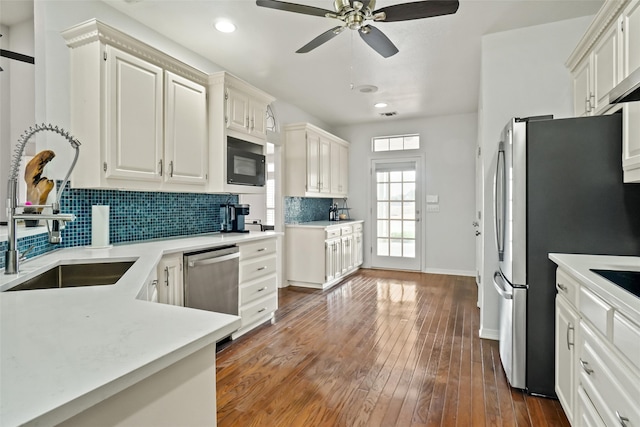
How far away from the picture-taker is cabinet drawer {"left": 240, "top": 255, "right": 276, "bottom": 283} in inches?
120

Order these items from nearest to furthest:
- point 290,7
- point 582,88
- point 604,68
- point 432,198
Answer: point 290,7
point 604,68
point 582,88
point 432,198

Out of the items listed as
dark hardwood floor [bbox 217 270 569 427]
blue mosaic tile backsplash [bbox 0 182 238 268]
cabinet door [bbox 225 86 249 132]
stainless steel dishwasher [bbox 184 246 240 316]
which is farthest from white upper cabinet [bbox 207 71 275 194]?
dark hardwood floor [bbox 217 270 569 427]

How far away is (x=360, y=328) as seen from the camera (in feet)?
10.7

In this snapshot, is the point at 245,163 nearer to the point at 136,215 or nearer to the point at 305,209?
the point at 136,215

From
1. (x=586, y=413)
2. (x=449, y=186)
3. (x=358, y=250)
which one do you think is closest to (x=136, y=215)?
(x=586, y=413)

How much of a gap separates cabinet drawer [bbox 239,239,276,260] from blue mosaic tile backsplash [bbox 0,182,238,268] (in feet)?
2.16

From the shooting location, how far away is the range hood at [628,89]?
1076mm

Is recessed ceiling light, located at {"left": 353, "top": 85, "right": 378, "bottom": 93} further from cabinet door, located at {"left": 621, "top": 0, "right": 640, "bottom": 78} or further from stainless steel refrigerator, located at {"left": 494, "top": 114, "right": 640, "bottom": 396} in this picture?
cabinet door, located at {"left": 621, "top": 0, "right": 640, "bottom": 78}

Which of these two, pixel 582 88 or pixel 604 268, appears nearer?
pixel 604 268

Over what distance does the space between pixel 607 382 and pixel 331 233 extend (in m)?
3.76

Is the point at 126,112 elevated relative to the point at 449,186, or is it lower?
elevated

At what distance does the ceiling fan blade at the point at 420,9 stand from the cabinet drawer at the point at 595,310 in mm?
1651

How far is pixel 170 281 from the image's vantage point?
232 centimetres

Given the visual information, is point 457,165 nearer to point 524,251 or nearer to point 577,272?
point 524,251
